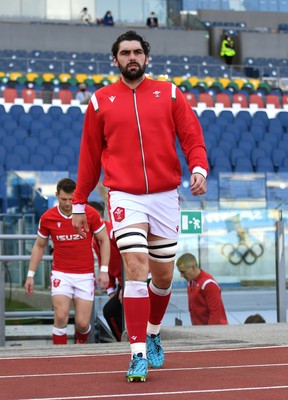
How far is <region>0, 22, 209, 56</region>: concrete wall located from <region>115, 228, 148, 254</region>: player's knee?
28.5 m

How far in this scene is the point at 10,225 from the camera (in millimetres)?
11023

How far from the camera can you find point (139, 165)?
4.93 m

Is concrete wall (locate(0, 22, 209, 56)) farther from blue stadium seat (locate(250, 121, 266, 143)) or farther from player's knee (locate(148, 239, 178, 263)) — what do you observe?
player's knee (locate(148, 239, 178, 263))

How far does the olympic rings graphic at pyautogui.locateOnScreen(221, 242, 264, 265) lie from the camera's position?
36.3ft

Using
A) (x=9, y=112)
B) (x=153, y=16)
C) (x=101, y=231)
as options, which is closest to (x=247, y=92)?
(x=9, y=112)

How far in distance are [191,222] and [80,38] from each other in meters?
23.8

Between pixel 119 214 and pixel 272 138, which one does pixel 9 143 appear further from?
pixel 119 214

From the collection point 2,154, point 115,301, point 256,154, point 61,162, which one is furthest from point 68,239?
point 256,154

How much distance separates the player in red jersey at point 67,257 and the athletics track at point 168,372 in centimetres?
159

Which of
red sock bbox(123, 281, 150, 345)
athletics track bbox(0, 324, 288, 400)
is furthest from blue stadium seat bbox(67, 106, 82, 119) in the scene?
red sock bbox(123, 281, 150, 345)

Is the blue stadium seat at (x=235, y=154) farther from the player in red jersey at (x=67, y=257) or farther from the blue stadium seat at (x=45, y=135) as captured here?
the player in red jersey at (x=67, y=257)

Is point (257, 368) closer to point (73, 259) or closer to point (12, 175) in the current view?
point (73, 259)

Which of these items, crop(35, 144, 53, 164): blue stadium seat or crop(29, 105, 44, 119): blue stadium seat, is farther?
crop(29, 105, 44, 119): blue stadium seat

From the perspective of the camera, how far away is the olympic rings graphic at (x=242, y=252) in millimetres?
11062
